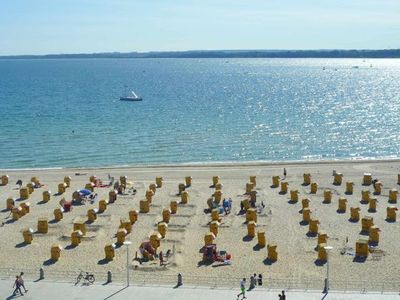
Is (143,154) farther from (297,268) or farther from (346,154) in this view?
(297,268)

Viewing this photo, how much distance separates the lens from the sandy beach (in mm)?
24422

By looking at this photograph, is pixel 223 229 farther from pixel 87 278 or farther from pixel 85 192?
pixel 85 192

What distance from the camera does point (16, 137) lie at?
6562 centimetres

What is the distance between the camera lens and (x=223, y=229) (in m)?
29.8

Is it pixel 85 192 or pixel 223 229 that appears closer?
pixel 223 229

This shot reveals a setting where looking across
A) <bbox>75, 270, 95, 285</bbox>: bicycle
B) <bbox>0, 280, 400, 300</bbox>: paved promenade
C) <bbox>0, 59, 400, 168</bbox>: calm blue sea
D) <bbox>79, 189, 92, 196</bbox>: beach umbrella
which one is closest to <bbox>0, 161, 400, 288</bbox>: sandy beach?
<bbox>79, 189, 92, 196</bbox>: beach umbrella

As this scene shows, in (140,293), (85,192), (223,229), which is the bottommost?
(223,229)

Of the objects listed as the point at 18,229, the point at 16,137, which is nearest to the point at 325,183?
the point at 18,229

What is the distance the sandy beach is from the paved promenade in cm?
256

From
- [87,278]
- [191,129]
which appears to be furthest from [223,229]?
[191,129]

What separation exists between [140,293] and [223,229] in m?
9.75

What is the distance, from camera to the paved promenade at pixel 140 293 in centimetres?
2017

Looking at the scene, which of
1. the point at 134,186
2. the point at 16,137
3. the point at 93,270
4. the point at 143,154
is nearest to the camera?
the point at 93,270

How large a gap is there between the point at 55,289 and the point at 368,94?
11193 cm
